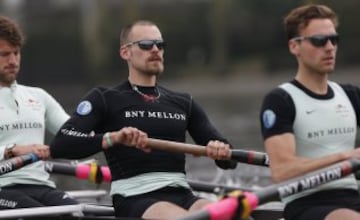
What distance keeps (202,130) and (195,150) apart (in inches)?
24.5

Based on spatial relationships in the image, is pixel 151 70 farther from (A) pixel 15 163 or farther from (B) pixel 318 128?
(B) pixel 318 128

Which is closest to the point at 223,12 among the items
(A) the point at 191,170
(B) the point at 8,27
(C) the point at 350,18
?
(C) the point at 350,18

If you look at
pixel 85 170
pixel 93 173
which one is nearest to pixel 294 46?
pixel 93 173

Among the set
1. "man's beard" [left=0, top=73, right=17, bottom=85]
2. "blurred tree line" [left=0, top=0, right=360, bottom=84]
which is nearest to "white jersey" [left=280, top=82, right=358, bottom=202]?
"man's beard" [left=0, top=73, right=17, bottom=85]

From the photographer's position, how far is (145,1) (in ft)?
202

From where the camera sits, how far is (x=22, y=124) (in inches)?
319

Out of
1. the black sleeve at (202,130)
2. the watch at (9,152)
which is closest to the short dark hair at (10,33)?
the watch at (9,152)

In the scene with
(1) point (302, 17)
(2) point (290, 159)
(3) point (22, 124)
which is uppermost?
(1) point (302, 17)

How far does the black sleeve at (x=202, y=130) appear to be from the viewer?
7441 mm

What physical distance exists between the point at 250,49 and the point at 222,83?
14.0ft

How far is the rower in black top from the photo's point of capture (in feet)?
22.3

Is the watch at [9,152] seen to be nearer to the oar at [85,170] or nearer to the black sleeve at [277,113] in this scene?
Answer: the oar at [85,170]

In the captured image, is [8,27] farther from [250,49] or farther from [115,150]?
[250,49]

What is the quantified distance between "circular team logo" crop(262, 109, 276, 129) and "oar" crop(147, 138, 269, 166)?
93cm
